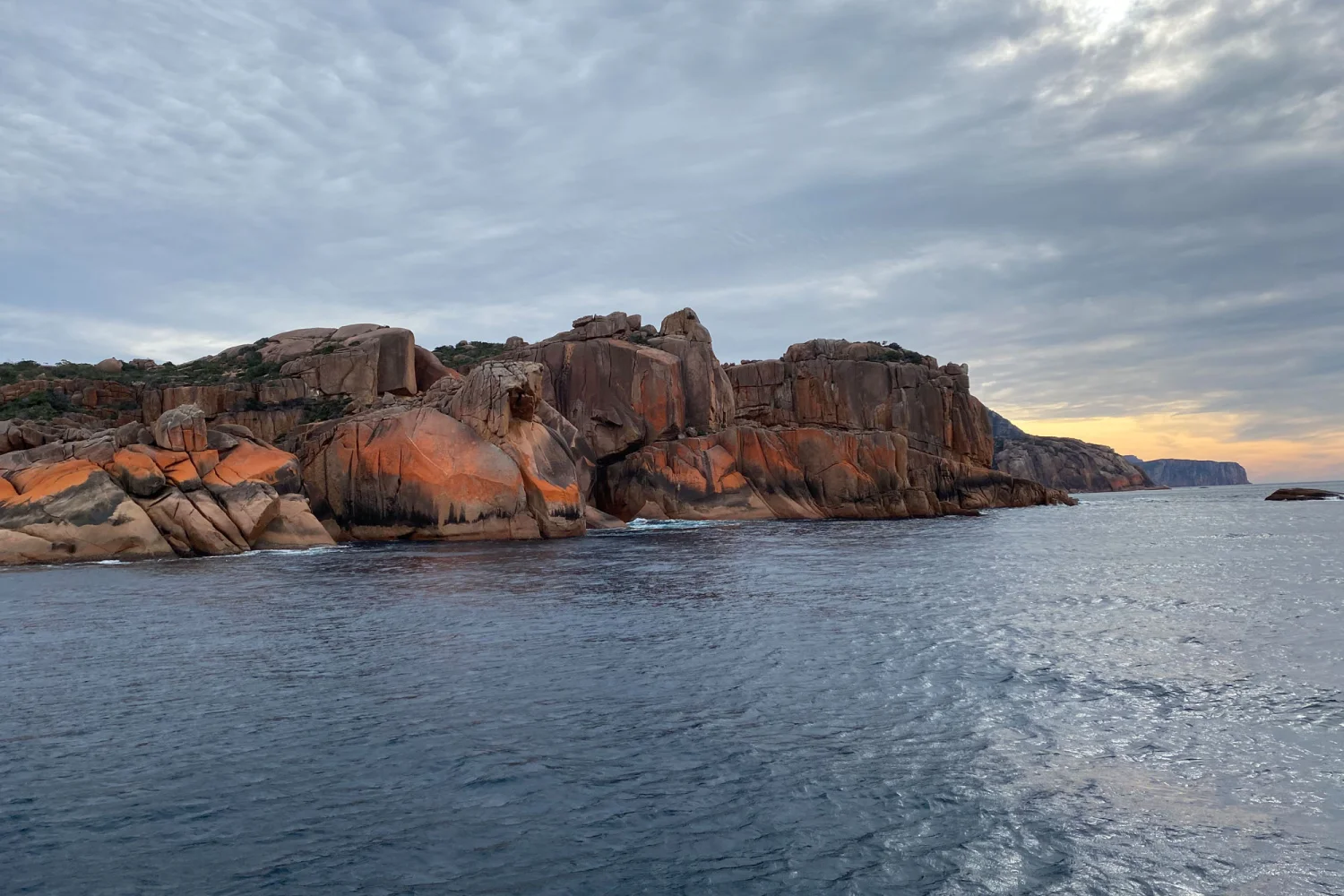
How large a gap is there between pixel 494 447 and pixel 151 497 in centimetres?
1564

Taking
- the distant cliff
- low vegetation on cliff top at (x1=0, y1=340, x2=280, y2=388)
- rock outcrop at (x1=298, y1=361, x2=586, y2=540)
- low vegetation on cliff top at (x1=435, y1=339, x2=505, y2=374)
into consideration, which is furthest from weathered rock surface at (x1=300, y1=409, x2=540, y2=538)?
the distant cliff

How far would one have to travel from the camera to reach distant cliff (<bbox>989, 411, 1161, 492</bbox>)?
16925 centimetres

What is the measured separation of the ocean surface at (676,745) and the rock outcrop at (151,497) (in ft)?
47.7

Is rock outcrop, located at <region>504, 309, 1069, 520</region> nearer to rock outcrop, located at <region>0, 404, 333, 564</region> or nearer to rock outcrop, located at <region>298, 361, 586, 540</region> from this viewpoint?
rock outcrop, located at <region>298, 361, 586, 540</region>

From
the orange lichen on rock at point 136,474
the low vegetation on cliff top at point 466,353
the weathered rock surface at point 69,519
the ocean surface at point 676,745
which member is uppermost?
the low vegetation on cliff top at point 466,353

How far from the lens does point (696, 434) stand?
67312 mm

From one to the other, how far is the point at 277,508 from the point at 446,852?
120 ft

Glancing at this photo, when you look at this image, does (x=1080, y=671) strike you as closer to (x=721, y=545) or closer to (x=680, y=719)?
(x=680, y=719)

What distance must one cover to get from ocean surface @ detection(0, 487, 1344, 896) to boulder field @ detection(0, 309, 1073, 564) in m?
16.7

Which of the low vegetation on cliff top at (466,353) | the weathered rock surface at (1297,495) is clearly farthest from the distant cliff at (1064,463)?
the low vegetation on cliff top at (466,353)

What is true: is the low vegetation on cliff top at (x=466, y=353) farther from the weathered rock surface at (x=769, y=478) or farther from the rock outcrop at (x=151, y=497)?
the rock outcrop at (x=151, y=497)

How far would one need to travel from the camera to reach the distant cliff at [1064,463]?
16925cm

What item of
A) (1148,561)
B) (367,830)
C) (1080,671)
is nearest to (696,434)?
(1148,561)

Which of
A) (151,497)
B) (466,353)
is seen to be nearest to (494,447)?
(151,497)
